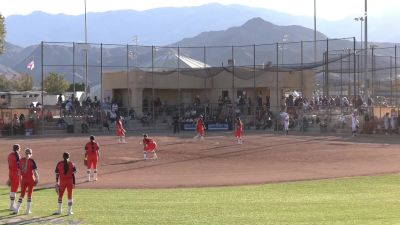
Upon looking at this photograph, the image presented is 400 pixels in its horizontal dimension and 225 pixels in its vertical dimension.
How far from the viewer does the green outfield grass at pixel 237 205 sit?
1389 cm

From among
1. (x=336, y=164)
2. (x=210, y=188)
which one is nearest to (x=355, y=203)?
(x=210, y=188)

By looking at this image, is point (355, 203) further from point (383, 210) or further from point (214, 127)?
point (214, 127)

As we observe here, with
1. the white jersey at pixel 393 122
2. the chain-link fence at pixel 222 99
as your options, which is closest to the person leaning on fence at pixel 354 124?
→ the white jersey at pixel 393 122

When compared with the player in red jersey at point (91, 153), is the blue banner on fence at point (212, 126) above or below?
above

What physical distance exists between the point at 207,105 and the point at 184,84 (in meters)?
5.97

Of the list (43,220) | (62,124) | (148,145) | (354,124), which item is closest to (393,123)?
(354,124)

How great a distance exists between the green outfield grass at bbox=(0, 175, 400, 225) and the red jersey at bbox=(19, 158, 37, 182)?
3.05 ft

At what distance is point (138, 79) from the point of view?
57625 mm

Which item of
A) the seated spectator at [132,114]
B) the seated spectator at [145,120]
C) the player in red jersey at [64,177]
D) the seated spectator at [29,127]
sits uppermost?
the seated spectator at [132,114]

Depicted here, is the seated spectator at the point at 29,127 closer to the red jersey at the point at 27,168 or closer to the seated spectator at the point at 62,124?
the seated spectator at the point at 62,124

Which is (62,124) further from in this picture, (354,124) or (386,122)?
(386,122)

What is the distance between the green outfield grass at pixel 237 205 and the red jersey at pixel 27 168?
3.05ft

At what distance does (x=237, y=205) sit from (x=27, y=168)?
18.5ft

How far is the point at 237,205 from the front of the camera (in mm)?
16625
